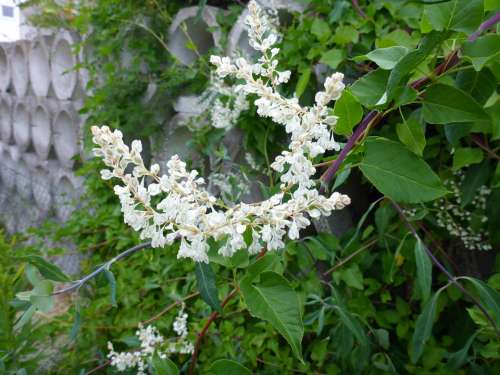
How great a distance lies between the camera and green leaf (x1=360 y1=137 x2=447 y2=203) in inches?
18.9

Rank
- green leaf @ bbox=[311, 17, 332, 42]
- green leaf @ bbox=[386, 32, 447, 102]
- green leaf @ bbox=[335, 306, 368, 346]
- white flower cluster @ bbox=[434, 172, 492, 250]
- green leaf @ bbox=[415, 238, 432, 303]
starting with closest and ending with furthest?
green leaf @ bbox=[386, 32, 447, 102]
green leaf @ bbox=[415, 238, 432, 303]
green leaf @ bbox=[335, 306, 368, 346]
white flower cluster @ bbox=[434, 172, 492, 250]
green leaf @ bbox=[311, 17, 332, 42]

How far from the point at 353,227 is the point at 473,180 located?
0.45m

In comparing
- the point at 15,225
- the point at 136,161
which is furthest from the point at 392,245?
the point at 15,225

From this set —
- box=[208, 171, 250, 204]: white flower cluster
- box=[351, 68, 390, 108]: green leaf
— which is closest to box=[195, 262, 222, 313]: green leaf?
box=[351, 68, 390, 108]: green leaf

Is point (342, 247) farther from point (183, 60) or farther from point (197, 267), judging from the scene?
point (183, 60)

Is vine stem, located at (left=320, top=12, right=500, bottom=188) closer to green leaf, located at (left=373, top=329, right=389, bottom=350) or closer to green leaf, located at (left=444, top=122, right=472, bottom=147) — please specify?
green leaf, located at (left=444, top=122, right=472, bottom=147)

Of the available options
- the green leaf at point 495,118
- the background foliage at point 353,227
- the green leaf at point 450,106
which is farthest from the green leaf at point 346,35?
the green leaf at point 450,106

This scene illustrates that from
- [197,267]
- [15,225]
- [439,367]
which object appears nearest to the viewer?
[197,267]

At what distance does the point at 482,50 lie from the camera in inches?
18.4

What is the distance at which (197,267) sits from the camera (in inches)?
24.2

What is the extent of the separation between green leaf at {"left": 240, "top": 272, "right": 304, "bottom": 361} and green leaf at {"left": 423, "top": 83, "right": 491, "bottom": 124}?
0.26m

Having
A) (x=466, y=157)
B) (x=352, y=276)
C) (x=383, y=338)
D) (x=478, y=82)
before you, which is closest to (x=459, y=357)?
(x=383, y=338)

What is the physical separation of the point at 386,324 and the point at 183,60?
1288mm

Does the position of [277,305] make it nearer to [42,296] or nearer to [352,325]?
[42,296]
